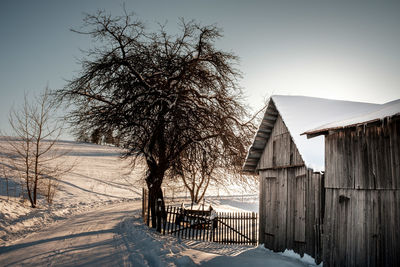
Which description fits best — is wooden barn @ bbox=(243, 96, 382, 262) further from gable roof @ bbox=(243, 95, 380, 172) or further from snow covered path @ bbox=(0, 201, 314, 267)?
snow covered path @ bbox=(0, 201, 314, 267)

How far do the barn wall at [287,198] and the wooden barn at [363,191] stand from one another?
118cm

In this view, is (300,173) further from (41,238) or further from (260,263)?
(41,238)

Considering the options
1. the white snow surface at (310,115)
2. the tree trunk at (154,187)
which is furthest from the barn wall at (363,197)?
the tree trunk at (154,187)

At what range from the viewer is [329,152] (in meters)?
7.76

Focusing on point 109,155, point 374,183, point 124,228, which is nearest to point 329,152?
point 374,183

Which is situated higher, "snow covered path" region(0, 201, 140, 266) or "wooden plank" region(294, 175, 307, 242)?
"wooden plank" region(294, 175, 307, 242)

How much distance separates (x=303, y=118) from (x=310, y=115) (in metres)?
0.75

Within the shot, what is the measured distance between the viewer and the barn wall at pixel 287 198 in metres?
8.96

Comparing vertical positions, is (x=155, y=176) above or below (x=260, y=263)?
above

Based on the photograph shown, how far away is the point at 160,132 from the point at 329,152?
8.49 meters

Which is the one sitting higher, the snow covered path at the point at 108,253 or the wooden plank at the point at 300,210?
the wooden plank at the point at 300,210

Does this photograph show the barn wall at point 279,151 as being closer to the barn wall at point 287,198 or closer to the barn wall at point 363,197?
the barn wall at point 287,198

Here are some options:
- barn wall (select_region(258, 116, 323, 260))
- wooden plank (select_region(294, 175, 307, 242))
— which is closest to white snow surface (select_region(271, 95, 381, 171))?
barn wall (select_region(258, 116, 323, 260))

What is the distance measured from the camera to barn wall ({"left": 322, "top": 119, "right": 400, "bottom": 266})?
6023 mm
